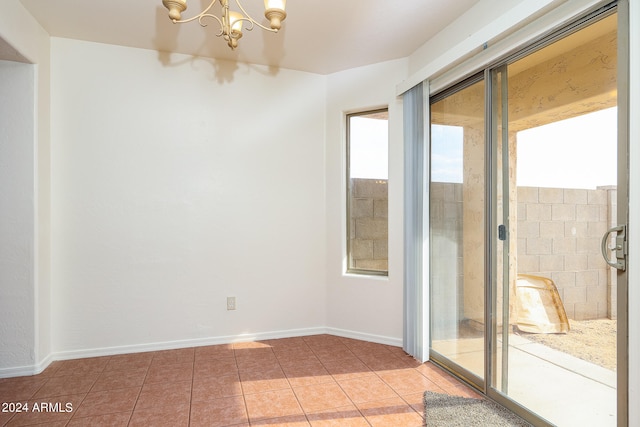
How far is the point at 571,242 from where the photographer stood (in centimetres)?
192

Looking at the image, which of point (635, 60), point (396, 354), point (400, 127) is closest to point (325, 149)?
point (400, 127)

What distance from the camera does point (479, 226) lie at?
8.36 feet

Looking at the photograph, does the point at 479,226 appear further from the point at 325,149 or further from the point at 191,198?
the point at 191,198

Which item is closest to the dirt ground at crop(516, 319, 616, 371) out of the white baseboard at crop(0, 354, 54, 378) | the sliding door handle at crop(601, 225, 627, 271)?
the sliding door handle at crop(601, 225, 627, 271)

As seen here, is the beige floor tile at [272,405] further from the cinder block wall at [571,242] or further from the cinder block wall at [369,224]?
the cinder block wall at [571,242]

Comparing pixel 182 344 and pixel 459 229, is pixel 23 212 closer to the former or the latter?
pixel 182 344

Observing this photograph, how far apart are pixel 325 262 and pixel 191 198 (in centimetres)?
141

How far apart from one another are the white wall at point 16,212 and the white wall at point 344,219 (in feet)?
7.88

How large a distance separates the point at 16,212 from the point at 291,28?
241cm

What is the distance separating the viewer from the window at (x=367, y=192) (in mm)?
3555

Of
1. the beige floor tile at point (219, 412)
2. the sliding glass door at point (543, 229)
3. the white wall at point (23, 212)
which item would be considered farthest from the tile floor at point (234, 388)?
the sliding glass door at point (543, 229)

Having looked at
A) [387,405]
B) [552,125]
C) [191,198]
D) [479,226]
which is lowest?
[387,405]

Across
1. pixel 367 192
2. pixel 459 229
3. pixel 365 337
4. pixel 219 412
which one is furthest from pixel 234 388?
pixel 367 192

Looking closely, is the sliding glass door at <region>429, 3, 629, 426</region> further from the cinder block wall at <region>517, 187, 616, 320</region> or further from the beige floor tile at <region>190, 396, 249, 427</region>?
the beige floor tile at <region>190, 396, 249, 427</region>
